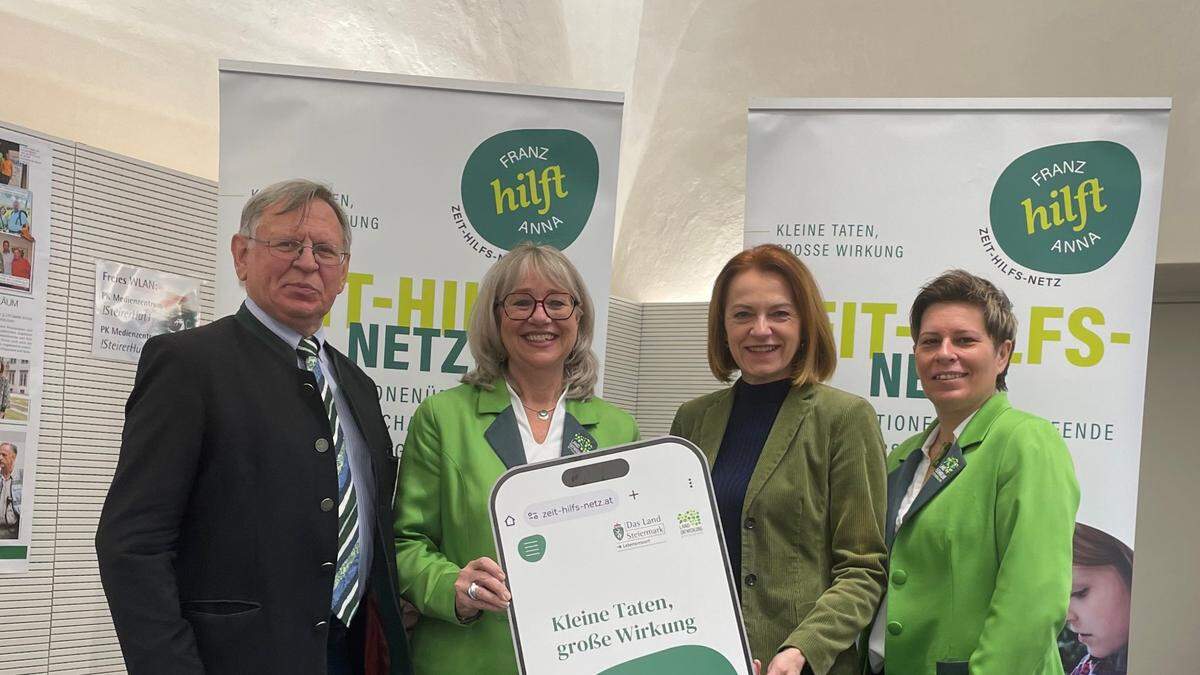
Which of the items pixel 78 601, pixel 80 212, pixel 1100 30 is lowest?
pixel 78 601

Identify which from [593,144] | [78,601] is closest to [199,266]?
[78,601]

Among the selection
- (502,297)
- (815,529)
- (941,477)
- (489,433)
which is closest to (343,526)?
(489,433)

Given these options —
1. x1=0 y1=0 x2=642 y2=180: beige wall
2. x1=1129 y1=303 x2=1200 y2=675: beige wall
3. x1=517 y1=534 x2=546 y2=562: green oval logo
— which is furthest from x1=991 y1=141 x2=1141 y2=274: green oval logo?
x1=0 y1=0 x2=642 y2=180: beige wall

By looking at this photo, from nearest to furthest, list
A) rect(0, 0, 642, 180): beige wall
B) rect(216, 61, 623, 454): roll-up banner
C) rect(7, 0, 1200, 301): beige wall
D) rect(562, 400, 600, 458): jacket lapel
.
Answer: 1. rect(562, 400, 600, 458): jacket lapel
2. rect(216, 61, 623, 454): roll-up banner
3. rect(0, 0, 642, 180): beige wall
4. rect(7, 0, 1200, 301): beige wall

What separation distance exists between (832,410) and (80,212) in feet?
10.5

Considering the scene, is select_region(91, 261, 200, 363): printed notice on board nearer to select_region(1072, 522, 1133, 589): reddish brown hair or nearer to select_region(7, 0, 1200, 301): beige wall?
select_region(7, 0, 1200, 301): beige wall

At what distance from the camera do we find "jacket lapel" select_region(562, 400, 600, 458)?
2.62 meters

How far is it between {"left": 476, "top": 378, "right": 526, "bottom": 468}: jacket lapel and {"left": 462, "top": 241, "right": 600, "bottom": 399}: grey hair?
0.09 ft

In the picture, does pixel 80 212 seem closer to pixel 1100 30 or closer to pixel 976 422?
pixel 976 422

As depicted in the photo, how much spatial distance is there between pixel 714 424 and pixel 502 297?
568mm

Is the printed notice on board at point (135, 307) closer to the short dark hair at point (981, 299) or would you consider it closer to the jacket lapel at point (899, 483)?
the jacket lapel at point (899, 483)

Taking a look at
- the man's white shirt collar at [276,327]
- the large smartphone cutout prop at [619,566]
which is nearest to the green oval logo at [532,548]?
the large smartphone cutout prop at [619,566]

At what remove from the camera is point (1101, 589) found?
3633 millimetres

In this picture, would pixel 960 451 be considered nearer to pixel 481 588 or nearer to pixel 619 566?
pixel 619 566
